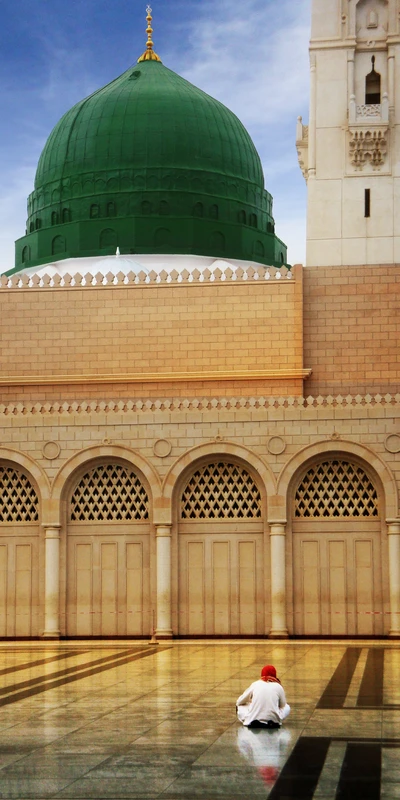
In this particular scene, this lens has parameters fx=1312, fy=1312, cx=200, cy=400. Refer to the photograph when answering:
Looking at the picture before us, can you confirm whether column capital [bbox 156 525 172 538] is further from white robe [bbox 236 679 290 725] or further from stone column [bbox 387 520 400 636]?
white robe [bbox 236 679 290 725]

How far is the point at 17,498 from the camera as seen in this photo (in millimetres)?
25344

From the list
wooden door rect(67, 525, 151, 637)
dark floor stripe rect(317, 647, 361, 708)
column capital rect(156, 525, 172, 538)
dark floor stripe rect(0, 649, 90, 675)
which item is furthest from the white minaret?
dark floor stripe rect(317, 647, 361, 708)

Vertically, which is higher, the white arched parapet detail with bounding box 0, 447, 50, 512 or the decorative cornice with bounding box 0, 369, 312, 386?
the decorative cornice with bounding box 0, 369, 312, 386

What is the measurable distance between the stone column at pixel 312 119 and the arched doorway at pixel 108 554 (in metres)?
10.3

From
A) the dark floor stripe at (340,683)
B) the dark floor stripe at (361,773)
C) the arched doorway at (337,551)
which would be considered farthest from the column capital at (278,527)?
the dark floor stripe at (361,773)

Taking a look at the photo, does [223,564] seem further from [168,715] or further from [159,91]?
[159,91]

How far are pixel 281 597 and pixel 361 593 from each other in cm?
148

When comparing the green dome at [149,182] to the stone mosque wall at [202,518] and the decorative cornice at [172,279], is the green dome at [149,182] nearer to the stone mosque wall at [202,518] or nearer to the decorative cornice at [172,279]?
the decorative cornice at [172,279]

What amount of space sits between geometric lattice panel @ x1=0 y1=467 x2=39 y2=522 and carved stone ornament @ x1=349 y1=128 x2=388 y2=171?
38.6 feet

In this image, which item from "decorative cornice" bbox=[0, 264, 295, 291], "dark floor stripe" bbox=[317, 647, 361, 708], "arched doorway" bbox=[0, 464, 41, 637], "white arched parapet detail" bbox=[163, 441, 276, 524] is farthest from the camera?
"decorative cornice" bbox=[0, 264, 295, 291]

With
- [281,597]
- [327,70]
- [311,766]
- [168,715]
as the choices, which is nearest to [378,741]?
[311,766]

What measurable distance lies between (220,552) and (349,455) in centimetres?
306

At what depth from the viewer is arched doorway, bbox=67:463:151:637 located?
24750 mm

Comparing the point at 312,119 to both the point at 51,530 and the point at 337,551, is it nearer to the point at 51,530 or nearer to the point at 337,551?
the point at 337,551
